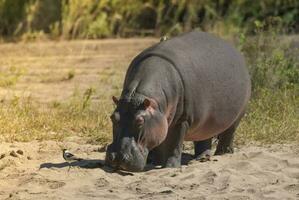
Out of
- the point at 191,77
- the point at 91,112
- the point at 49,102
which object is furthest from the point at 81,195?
the point at 49,102

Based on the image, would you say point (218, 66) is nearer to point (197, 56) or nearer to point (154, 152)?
point (197, 56)

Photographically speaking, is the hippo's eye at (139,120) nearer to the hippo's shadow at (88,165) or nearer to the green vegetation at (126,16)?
the hippo's shadow at (88,165)

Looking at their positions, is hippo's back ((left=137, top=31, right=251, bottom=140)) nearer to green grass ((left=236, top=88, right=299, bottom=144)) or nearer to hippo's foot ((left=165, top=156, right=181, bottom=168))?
hippo's foot ((left=165, top=156, right=181, bottom=168))

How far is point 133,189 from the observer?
576 centimetres

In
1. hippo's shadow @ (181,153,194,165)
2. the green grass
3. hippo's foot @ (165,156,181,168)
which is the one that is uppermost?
the green grass

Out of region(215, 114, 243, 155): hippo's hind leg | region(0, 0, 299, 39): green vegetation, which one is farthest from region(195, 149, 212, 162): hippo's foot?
region(0, 0, 299, 39): green vegetation

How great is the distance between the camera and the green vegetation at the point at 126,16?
1420cm

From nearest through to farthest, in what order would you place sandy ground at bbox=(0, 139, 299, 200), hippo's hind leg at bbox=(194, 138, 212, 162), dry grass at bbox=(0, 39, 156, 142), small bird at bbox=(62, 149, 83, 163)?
sandy ground at bbox=(0, 139, 299, 200), small bird at bbox=(62, 149, 83, 163), hippo's hind leg at bbox=(194, 138, 212, 162), dry grass at bbox=(0, 39, 156, 142)

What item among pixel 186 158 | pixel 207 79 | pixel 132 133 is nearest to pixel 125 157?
pixel 132 133

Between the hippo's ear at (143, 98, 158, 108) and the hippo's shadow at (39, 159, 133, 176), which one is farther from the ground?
the hippo's ear at (143, 98, 158, 108)

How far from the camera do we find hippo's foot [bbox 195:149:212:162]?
22.2 feet

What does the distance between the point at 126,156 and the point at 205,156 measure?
124cm

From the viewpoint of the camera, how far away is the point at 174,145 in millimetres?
6363

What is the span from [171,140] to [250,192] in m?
0.94
